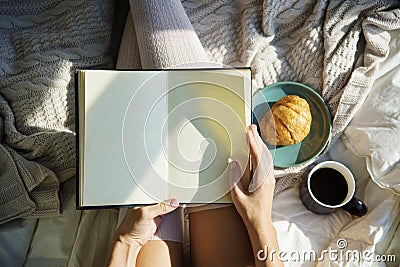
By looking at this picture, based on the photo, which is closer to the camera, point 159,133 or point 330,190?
point 159,133

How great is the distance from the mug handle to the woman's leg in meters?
0.20

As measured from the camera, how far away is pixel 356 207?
0.89 metres

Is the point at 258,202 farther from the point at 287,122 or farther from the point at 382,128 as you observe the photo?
the point at 382,128

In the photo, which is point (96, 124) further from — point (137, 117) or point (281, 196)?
point (281, 196)

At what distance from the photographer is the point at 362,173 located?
955mm

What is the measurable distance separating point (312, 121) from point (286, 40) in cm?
18

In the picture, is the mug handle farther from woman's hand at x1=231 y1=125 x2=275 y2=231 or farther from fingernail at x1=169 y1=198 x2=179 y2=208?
fingernail at x1=169 y1=198 x2=179 y2=208

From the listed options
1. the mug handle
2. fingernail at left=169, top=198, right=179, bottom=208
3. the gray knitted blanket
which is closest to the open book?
fingernail at left=169, top=198, right=179, bottom=208

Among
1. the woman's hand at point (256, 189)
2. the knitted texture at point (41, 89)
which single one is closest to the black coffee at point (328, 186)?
the woman's hand at point (256, 189)

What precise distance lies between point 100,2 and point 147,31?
16 cm

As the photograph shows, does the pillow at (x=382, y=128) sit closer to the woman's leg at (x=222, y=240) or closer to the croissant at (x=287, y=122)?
the croissant at (x=287, y=122)

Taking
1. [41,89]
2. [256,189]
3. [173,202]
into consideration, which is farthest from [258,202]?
[41,89]

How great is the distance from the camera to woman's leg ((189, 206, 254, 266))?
33.3 inches

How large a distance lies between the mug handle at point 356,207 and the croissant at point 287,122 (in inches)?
5.8
